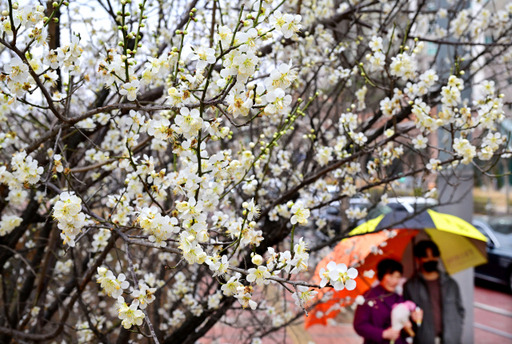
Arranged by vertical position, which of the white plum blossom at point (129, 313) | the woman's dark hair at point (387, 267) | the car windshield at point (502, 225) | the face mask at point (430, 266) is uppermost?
the car windshield at point (502, 225)

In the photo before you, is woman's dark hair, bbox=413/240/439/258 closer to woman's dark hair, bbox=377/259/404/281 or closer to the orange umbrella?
the orange umbrella

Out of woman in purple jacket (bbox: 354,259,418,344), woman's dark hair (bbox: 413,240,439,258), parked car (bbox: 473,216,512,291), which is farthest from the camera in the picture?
parked car (bbox: 473,216,512,291)

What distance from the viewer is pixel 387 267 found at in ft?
13.4

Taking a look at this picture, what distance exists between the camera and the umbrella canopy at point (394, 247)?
11.8ft

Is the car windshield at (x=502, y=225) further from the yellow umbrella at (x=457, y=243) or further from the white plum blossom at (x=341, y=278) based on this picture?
the white plum blossom at (x=341, y=278)

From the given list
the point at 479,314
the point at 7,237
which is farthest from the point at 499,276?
the point at 7,237

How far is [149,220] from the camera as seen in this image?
1.34 m

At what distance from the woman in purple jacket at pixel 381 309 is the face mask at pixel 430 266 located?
46 cm

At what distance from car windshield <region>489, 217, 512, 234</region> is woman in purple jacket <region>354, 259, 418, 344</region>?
23.7ft

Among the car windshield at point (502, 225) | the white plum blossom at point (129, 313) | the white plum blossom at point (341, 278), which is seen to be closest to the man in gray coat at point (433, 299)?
the white plum blossom at point (341, 278)

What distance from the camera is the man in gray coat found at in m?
4.32

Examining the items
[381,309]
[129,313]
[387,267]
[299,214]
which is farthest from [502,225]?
[129,313]

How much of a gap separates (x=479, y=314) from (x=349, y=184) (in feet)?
20.1

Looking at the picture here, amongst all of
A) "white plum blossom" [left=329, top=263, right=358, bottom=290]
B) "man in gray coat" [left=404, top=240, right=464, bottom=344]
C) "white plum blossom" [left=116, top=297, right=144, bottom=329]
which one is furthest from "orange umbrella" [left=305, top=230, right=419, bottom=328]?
"white plum blossom" [left=116, top=297, right=144, bottom=329]
